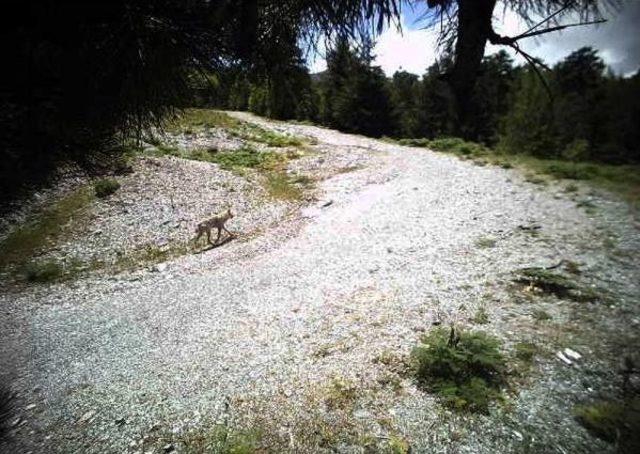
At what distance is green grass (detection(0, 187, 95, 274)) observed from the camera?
37.7 feet

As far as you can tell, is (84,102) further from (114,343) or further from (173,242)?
(173,242)

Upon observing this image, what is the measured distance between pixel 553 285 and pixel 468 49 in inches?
287

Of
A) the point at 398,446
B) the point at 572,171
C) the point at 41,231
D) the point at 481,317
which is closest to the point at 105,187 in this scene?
the point at 41,231

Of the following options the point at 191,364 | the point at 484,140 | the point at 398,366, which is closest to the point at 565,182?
the point at 398,366

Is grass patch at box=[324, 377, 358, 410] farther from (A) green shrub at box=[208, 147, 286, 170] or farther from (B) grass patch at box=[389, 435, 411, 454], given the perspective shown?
(A) green shrub at box=[208, 147, 286, 170]

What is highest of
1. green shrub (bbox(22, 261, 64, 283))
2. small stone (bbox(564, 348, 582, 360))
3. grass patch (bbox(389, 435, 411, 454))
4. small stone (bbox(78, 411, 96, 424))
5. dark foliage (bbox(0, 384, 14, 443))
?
small stone (bbox(564, 348, 582, 360))

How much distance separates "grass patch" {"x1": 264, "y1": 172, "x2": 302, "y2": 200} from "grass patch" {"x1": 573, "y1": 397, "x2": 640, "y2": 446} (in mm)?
13183

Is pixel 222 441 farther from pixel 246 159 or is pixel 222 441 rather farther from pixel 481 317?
pixel 246 159

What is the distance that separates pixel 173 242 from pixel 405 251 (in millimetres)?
8113

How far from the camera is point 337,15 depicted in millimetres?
2293

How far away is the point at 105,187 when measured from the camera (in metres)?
15.2

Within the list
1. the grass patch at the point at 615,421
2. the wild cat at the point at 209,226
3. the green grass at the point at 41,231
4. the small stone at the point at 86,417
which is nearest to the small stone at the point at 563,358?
the grass patch at the point at 615,421

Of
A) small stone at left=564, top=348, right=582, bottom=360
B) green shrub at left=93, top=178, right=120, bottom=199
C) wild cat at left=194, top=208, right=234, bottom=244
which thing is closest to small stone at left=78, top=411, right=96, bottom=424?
small stone at left=564, top=348, right=582, bottom=360

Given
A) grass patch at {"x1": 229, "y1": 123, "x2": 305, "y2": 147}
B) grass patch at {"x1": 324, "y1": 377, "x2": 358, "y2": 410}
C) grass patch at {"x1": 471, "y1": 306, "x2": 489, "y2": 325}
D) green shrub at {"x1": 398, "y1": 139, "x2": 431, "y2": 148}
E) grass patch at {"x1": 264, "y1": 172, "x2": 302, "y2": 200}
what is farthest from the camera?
grass patch at {"x1": 229, "y1": 123, "x2": 305, "y2": 147}
